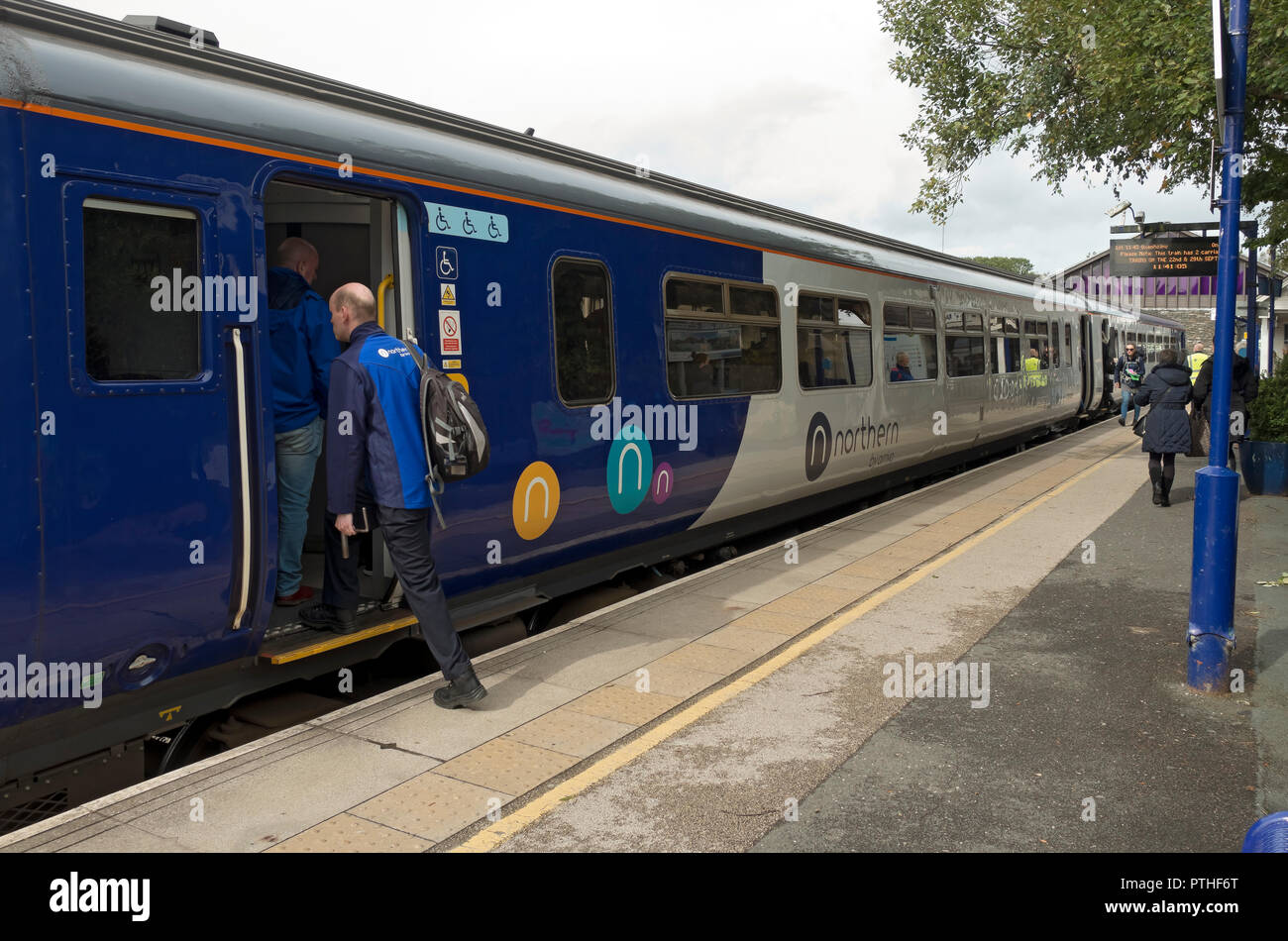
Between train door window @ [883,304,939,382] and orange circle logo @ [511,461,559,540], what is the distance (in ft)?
19.3

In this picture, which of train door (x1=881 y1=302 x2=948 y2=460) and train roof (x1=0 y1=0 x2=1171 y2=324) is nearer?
train roof (x1=0 y1=0 x2=1171 y2=324)

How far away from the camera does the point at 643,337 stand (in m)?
6.77

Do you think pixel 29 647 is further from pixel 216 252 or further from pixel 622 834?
pixel 622 834

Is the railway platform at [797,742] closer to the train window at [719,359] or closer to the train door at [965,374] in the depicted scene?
the train window at [719,359]

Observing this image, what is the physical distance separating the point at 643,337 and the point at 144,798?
416cm

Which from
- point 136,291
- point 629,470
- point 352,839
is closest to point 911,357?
point 629,470

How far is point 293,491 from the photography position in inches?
182

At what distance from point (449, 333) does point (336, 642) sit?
166 centimetres

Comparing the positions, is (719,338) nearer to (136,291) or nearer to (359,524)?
(359,524)

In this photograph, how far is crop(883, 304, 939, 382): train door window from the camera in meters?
10.9

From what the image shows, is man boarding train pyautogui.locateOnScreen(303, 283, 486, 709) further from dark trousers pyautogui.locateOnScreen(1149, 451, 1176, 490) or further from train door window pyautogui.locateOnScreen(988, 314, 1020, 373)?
train door window pyautogui.locateOnScreen(988, 314, 1020, 373)

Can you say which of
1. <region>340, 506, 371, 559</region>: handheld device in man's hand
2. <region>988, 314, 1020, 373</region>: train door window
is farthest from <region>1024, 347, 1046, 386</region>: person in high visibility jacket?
<region>340, 506, 371, 559</region>: handheld device in man's hand

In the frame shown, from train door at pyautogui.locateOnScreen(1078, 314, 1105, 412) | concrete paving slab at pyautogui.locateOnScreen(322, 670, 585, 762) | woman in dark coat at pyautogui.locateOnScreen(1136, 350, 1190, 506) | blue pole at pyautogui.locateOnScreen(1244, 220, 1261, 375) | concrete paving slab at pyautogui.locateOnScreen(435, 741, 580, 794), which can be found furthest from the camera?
train door at pyautogui.locateOnScreen(1078, 314, 1105, 412)

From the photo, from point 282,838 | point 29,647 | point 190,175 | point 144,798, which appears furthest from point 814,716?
point 190,175
